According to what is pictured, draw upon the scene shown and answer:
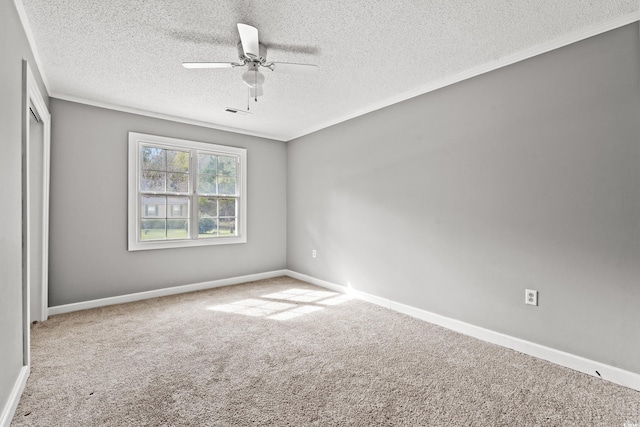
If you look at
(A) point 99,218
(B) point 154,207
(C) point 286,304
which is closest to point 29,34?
(A) point 99,218

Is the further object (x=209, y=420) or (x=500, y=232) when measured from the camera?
(x=500, y=232)

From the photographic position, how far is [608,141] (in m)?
2.08

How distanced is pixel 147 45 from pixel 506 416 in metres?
3.55

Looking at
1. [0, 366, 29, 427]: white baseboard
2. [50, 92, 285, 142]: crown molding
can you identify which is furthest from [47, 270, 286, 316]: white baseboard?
[50, 92, 285, 142]: crown molding

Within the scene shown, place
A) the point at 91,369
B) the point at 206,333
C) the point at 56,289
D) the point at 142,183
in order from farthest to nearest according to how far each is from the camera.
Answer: the point at 142,183 → the point at 56,289 → the point at 206,333 → the point at 91,369

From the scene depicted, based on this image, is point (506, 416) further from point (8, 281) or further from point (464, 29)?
point (8, 281)

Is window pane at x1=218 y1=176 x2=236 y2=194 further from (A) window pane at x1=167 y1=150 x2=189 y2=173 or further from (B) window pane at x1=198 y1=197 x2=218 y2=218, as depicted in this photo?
(A) window pane at x1=167 y1=150 x2=189 y2=173

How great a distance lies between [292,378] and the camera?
209 centimetres

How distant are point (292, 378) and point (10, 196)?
6.87 ft

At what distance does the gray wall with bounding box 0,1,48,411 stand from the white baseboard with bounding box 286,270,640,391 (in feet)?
10.5

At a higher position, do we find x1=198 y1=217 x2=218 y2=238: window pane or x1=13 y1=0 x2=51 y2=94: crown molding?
x1=13 y1=0 x2=51 y2=94: crown molding

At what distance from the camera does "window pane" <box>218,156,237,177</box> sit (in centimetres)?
463

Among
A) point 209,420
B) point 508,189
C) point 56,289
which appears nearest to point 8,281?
point 209,420

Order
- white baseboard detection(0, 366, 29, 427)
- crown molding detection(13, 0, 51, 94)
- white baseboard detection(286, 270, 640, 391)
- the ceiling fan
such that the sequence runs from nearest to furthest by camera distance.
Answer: white baseboard detection(0, 366, 29, 427) → crown molding detection(13, 0, 51, 94) → white baseboard detection(286, 270, 640, 391) → the ceiling fan
